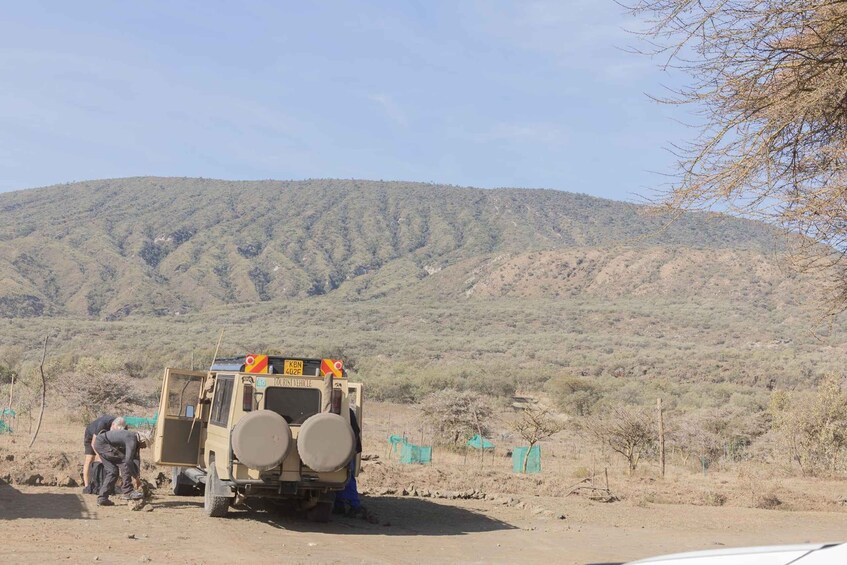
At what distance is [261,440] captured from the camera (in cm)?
1112

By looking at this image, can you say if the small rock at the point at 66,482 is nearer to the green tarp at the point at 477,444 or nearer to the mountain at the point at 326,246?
the green tarp at the point at 477,444

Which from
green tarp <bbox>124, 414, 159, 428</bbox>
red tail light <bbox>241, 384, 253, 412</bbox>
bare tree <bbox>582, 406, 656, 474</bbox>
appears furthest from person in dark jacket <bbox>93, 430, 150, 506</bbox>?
bare tree <bbox>582, 406, 656, 474</bbox>

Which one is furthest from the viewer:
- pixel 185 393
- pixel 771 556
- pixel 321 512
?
pixel 185 393

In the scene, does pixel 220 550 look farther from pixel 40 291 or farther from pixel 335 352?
pixel 40 291

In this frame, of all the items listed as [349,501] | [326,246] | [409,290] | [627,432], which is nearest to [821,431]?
[627,432]

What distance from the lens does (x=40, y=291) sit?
97000mm

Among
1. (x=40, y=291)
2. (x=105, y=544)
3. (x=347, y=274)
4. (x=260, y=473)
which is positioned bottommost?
(x=105, y=544)

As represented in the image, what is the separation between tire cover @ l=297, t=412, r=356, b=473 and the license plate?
43.3 inches

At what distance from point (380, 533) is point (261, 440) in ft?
7.47

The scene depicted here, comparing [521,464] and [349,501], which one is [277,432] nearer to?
[349,501]

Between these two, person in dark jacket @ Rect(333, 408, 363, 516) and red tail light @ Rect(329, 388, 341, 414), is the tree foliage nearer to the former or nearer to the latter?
person in dark jacket @ Rect(333, 408, 363, 516)

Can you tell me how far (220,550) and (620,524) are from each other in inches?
283

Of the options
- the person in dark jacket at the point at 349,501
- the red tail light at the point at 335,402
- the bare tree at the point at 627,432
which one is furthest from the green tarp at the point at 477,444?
the red tail light at the point at 335,402

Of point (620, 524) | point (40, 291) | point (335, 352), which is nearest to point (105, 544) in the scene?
point (620, 524)
